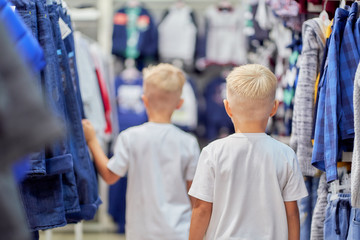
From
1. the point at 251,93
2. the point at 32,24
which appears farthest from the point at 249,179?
the point at 32,24

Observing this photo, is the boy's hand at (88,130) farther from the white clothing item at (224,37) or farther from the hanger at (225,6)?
the hanger at (225,6)

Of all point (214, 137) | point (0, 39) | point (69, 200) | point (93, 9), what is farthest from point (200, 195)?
point (93, 9)

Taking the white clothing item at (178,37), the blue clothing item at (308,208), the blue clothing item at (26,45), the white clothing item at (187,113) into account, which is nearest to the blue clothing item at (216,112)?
the white clothing item at (187,113)

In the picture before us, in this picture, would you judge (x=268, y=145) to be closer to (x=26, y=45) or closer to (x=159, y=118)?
(x=159, y=118)

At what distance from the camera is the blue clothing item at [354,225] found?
1972 mm

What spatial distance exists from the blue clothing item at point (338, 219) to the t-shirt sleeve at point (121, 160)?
3.18ft

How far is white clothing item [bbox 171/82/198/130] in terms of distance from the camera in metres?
5.03

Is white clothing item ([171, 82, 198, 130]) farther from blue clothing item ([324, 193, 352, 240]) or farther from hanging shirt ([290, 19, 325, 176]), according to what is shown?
blue clothing item ([324, 193, 352, 240])

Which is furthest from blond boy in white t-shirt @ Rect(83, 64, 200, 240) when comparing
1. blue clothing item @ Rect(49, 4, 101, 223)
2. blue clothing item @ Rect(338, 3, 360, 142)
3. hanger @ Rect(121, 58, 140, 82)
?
hanger @ Rect(121, 58, 140, 82)

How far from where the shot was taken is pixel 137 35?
207 inches

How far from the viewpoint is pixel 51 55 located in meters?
1.98

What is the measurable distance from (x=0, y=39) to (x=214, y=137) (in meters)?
4.48

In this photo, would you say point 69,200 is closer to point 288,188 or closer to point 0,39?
point 288,188

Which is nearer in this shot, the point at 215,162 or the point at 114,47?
the point at 215,162
